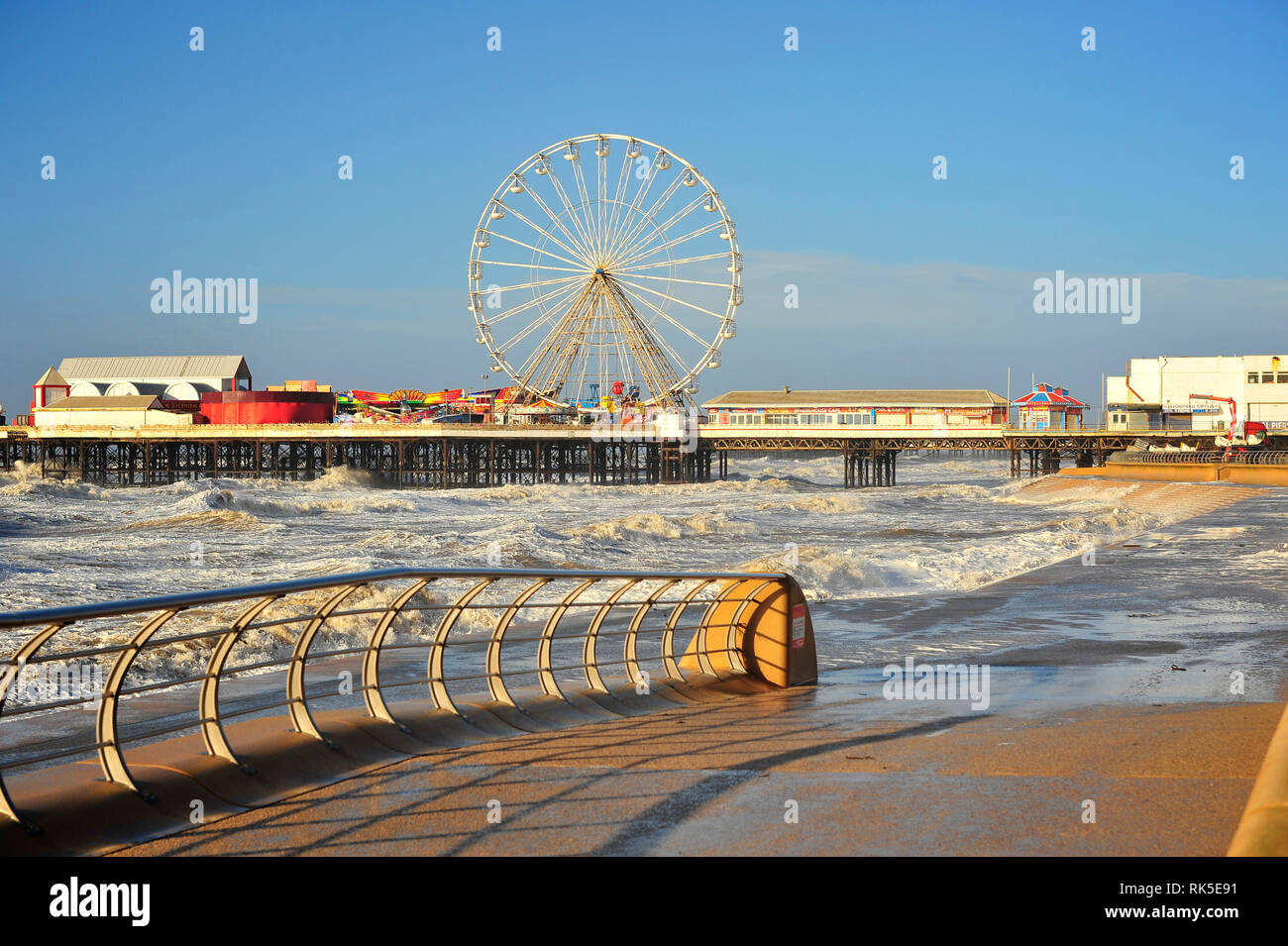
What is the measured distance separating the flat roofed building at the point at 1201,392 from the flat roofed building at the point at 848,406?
8.62 metres

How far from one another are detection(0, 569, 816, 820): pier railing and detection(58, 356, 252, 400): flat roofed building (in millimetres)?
90638

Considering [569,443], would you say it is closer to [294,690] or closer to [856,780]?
[294,690]

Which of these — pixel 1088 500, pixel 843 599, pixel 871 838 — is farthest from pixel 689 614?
pixel 1088 500

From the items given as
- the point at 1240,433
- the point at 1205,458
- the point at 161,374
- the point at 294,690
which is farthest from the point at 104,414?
the point at 294,690

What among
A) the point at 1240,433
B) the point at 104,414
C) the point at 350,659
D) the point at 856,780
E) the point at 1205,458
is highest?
the point at 104,414

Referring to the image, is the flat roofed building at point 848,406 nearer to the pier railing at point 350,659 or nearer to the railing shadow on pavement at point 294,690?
the pier railing at point 350,659

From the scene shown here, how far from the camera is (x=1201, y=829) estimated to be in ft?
14.7

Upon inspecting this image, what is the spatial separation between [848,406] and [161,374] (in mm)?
56583

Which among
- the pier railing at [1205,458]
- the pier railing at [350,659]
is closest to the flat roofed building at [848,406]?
the pier railing at [1205,458]

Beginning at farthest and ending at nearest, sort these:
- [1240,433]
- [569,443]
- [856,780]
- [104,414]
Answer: [104,414]
[569,443]
[1240,433]
[856,780]

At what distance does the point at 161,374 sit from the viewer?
10456cm

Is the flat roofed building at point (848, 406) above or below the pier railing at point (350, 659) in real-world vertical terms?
above

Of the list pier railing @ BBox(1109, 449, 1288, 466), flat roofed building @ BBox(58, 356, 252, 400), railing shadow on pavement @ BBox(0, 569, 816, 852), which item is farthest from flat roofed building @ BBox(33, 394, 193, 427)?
railing shadow on pavement @ BBox(0, 569, 816, 852)

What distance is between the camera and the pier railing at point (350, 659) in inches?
188
